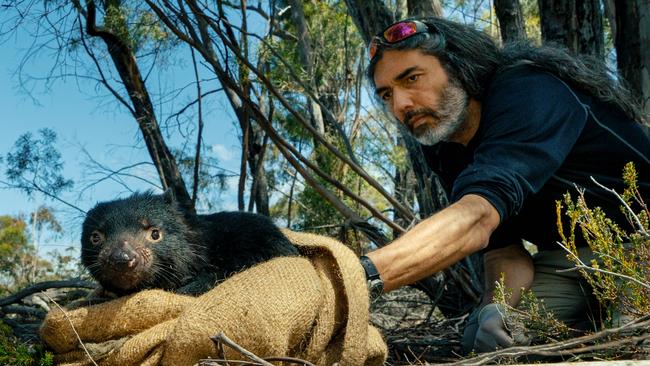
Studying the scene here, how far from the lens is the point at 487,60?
12.4 ft

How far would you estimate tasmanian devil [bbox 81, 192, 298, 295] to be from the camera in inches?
112

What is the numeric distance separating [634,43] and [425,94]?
2631mm

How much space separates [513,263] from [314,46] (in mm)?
9136

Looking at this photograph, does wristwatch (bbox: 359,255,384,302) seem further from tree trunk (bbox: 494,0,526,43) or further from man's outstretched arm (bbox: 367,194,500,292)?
tree trunk (bbox: 494,0,526,43)

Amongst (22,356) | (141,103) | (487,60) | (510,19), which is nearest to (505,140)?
(487,60)

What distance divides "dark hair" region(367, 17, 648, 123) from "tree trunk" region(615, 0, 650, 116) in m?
1.55

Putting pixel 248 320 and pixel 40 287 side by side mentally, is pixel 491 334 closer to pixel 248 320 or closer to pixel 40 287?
pixel 248 320

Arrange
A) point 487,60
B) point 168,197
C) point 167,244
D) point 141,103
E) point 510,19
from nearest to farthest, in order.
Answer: point 167,244 < point 168,197 < point 487,60 < point 510,19 < point 141,103

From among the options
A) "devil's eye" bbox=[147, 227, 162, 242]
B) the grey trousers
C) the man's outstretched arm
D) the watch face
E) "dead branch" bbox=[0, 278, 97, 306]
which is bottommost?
the grey trousers

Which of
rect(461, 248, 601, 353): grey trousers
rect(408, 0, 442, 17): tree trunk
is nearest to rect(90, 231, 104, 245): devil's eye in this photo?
rect(461, 248, 601, 353): grey trousers

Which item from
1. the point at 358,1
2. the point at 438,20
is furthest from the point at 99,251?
the point at 358,1

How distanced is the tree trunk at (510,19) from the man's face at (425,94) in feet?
6.98

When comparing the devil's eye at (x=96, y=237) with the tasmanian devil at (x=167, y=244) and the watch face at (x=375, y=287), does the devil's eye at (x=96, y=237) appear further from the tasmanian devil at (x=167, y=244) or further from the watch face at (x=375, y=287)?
the watch face at (x=375, y=287)

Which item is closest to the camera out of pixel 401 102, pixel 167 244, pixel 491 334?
pixel 167 244
